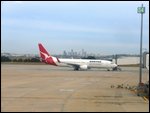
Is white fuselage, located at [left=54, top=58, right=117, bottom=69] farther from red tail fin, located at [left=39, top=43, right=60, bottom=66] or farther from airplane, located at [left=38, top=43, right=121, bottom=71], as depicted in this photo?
red tail fin, located at [left=39, top=43, right=60, bottom=66]

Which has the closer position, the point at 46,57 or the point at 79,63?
the point at 79,63

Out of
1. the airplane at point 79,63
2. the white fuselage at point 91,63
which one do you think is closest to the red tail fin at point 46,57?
the airplane at point 79,63

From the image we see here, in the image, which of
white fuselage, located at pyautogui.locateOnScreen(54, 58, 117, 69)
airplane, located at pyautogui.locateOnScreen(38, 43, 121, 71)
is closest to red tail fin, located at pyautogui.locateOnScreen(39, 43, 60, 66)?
airplane, located at pyautogui.locateOnScreen(38, 43, 121, 71)

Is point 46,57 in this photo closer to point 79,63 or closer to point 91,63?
point 79,63

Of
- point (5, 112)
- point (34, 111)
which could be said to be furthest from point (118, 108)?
point (5, 112)

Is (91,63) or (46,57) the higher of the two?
(46,57)

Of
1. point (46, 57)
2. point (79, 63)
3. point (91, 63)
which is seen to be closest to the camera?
point (79, 63)

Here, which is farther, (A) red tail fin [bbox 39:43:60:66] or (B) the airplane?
(A) red tail fin [bbox 39:43:60:66]

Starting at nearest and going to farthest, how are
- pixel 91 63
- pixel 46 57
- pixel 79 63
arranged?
pixel 79 63
pixel 46 57
pixel 91 63

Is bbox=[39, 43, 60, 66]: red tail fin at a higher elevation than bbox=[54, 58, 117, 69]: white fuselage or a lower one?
higher

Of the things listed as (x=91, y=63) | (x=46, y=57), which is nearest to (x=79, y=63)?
(x=91, y=63)

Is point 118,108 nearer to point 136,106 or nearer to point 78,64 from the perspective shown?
point 136,106

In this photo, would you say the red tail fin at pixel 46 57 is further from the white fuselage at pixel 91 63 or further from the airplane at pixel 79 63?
the white fuselage at pixel 91 63

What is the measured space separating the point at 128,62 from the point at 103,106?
124952mm
